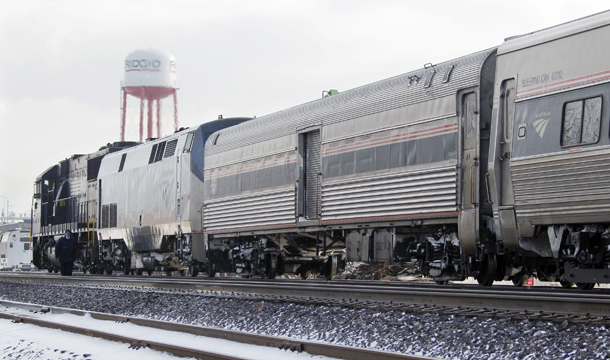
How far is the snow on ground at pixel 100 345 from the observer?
714cm

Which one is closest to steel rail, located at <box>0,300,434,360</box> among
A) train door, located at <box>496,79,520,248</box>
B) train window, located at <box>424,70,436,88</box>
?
train door, located at <box>496,79,520,248</box>

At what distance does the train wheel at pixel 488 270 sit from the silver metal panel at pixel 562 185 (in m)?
1.77

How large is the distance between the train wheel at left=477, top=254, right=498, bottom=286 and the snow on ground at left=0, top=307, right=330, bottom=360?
184 inches

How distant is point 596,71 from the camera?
8.06m

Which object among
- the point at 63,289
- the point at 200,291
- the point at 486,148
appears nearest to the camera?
the point at 486,148

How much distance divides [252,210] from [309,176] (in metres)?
2.16

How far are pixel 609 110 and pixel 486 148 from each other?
2371 mm

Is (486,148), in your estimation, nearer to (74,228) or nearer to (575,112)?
(575,112)

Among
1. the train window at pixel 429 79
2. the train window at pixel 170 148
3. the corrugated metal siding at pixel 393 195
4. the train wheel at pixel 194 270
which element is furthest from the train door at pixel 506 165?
the train window at pixel 170 148

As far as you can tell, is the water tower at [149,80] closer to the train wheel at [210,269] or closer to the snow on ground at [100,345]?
the train wheel at [210,269]

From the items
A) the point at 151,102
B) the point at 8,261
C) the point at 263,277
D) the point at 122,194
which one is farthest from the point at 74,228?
the point at 8,261

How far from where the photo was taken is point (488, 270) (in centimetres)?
1064

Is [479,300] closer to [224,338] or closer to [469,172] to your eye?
[469,172]

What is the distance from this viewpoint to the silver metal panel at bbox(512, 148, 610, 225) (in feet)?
25.8
